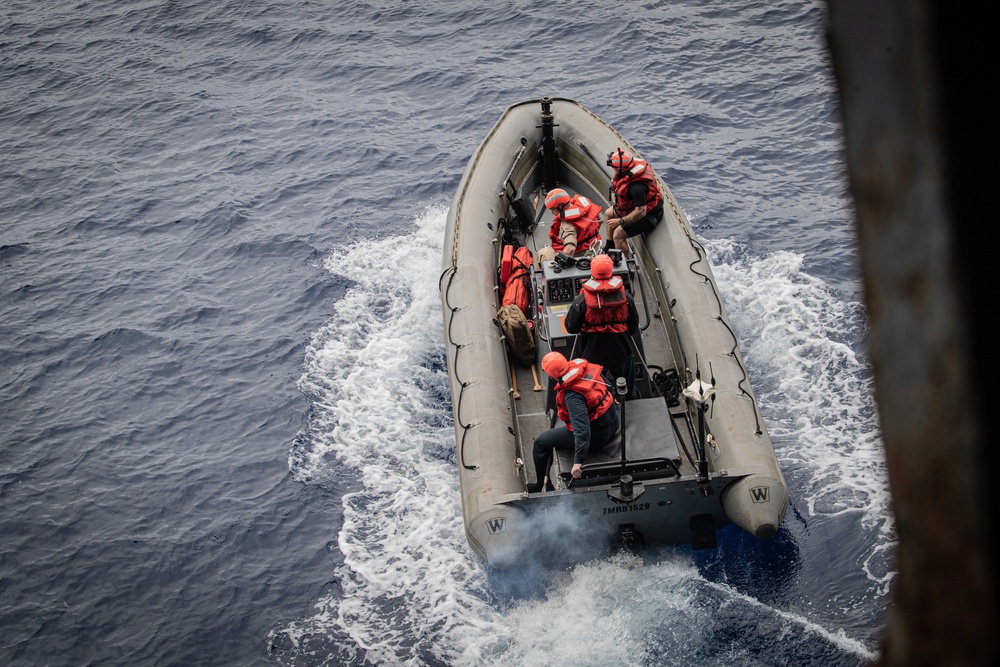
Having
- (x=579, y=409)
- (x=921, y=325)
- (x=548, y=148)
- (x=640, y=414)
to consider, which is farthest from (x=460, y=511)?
(x=921, y=325)

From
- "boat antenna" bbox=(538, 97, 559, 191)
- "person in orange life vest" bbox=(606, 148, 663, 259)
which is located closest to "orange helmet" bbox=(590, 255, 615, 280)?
"person in orange life vest" bbox=(606, 148, 663, 259)

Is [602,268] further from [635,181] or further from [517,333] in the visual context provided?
[635,181]

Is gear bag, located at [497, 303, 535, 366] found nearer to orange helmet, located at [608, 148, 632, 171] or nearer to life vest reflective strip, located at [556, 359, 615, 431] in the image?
life vest reflective strip, located at [556, 359, 615, 431]

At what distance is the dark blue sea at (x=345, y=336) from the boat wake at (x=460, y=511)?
30mm

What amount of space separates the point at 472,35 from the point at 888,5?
20697 mm

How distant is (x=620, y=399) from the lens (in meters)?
6.66

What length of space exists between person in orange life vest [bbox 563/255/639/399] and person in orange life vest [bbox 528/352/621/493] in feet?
1.87

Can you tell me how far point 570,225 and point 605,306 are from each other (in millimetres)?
2188

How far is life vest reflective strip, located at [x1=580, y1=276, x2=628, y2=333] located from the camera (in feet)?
23.3

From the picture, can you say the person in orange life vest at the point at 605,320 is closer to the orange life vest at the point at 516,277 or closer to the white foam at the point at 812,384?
the orange life vest at the point at 516,277

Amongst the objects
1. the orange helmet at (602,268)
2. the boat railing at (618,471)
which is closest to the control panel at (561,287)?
the orange helmet at (602,268)

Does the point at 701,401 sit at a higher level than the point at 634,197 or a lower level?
lower

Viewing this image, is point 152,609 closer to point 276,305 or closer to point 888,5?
point 276,305

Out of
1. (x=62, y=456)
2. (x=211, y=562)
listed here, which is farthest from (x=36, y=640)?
(x=62, y=456)
